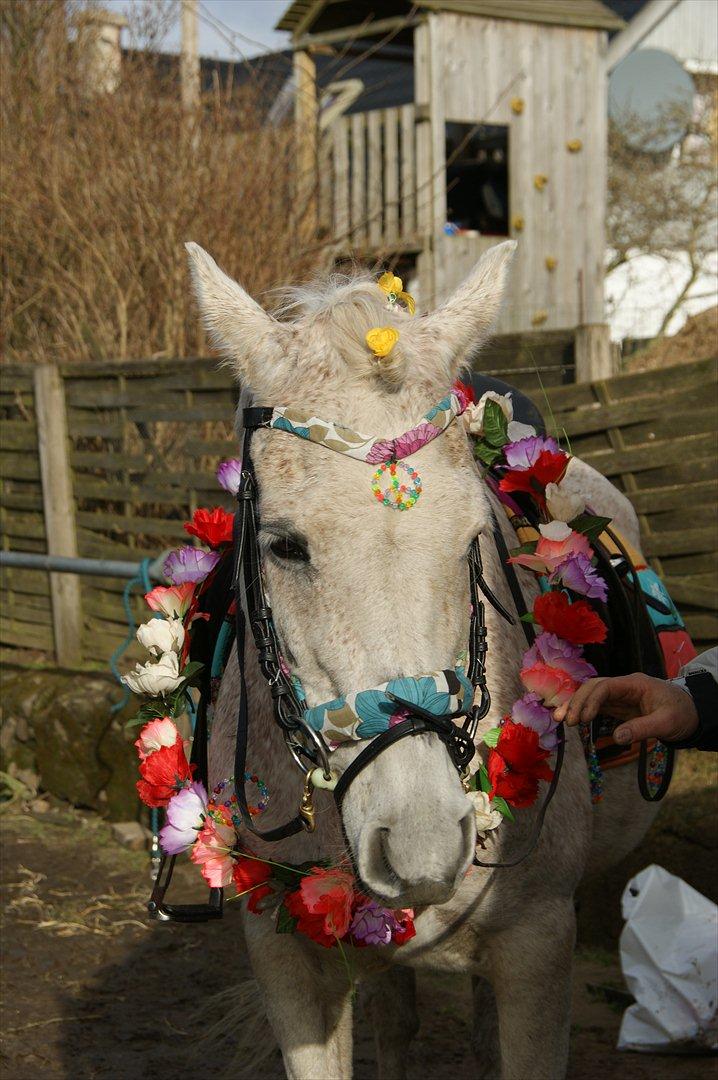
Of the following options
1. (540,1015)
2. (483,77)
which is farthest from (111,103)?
(540,1015)

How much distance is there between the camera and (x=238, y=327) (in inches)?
90.0

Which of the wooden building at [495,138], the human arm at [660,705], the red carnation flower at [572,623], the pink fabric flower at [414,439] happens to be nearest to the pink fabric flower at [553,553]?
the red carnation flower at [572,623]

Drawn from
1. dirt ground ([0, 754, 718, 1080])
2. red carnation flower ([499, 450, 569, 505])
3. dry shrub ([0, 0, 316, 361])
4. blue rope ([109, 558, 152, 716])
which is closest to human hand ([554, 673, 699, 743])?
red carnation flower ([499, 450, 569, 505])

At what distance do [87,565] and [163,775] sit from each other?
3.46m

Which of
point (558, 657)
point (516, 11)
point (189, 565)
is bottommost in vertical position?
point (558, 657)

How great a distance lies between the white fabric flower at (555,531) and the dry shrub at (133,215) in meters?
5.33

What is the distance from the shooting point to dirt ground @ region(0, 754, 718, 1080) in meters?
3.72

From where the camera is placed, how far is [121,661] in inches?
261

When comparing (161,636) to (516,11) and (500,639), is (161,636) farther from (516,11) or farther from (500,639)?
(516,11)

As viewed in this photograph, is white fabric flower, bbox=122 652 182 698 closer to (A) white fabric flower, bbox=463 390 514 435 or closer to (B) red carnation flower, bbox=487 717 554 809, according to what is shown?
(B) red carnation flower, bbox=487 717 554 809

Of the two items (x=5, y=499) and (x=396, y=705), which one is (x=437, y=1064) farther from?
(x=5, y=499)

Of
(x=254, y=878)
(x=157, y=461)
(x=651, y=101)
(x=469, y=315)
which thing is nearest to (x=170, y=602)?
(x=254, y=878)

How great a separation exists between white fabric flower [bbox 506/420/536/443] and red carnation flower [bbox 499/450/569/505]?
0.24 metres

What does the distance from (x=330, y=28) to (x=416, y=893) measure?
40.8ft
